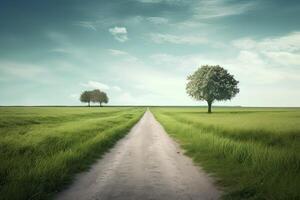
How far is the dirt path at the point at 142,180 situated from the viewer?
8.20 m

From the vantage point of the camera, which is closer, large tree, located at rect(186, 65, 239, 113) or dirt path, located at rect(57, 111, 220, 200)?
dirt path, located at rect(57, 111, 220, 200)

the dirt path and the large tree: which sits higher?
the large tree

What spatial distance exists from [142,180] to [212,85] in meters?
66.3

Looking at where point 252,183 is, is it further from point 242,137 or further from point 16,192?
point 242,137

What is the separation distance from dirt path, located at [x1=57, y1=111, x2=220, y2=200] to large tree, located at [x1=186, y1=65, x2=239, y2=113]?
60.7 metres

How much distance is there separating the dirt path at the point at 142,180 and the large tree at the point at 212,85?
199 feet

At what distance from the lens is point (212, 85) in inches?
2896

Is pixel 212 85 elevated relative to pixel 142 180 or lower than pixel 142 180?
elevated

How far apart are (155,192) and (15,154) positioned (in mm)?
9131

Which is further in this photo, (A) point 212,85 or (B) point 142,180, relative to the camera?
(A) point 212,85

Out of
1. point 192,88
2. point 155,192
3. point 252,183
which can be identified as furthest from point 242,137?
point 192,88

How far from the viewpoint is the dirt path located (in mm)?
8195

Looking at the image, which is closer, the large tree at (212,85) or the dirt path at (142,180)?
the dirt path at (142,180)

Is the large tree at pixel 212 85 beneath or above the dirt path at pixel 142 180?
above
